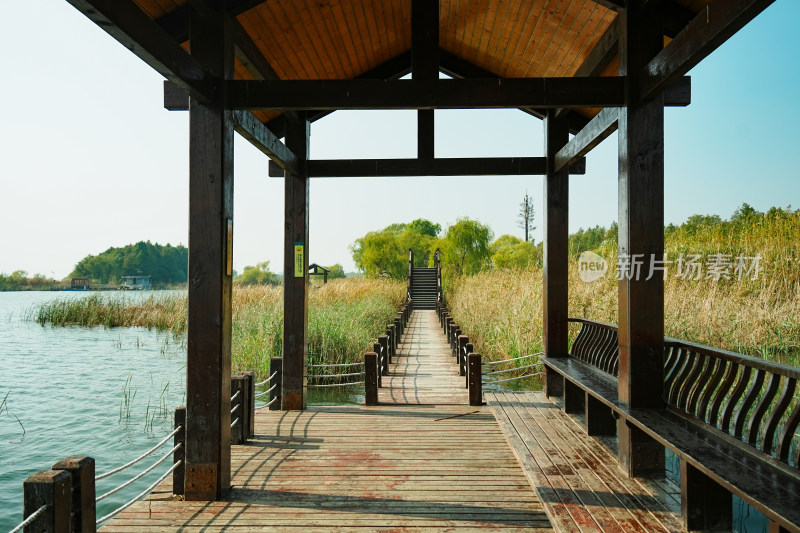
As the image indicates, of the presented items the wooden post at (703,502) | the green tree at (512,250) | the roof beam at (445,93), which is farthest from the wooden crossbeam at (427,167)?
the green tree at (512,250)

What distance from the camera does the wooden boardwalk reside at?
9.88 feet

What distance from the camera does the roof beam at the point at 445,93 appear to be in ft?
11.7

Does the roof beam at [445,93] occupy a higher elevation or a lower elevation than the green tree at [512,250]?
lower

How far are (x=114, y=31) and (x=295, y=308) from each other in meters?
3.60

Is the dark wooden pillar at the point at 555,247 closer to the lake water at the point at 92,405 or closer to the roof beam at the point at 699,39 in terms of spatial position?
the lake water at the point at 92,405

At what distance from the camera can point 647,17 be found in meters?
3.50

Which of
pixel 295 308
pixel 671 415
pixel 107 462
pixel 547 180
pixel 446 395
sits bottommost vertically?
pixel 107 462

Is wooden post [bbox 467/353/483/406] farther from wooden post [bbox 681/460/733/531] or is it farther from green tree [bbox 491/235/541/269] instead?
green tree [bbox 491/235/541/269]

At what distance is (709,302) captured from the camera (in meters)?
7.61

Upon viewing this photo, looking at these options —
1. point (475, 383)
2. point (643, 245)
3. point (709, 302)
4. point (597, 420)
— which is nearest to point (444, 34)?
point (643, 245)

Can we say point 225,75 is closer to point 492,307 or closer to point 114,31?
point 114,31

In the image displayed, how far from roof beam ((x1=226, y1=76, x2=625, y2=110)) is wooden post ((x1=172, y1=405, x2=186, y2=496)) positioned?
208 cm

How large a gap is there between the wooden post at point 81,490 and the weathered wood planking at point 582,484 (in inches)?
86.5

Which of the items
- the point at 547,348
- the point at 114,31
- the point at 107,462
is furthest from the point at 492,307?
the point at 114,31
